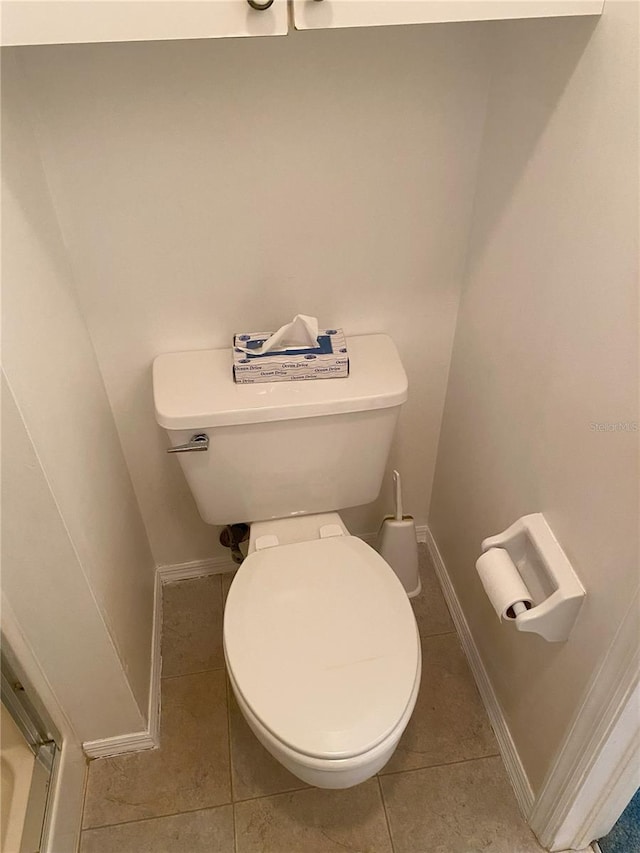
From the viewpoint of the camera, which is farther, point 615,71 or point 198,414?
point 198,414

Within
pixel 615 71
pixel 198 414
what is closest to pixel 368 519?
pixel 198 414

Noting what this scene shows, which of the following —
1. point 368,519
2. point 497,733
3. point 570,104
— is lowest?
point 497,733

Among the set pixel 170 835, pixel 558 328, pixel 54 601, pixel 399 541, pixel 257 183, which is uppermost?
pixel 257 183

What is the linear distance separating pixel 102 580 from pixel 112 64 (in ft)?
2.91

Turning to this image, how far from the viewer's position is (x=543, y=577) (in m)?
1.05

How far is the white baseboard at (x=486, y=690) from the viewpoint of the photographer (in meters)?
1.28

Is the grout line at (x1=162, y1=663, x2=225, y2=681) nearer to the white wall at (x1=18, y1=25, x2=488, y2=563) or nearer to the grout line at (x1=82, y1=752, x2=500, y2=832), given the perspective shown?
the grout line at (x1=82, y1=752, x2=500, y2=832)

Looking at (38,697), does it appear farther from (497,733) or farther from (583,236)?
(583,236)

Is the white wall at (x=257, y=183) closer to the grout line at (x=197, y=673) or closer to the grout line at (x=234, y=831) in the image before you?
the grout line at (x=197, y=673)

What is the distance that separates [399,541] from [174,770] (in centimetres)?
75

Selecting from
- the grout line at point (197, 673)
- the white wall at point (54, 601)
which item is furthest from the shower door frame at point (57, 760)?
the grout line at point (197, 673)

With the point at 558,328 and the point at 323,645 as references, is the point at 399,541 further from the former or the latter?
the point at 558,328

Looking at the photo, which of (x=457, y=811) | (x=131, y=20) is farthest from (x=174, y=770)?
(x=131, y=20)

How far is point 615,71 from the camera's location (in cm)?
76
